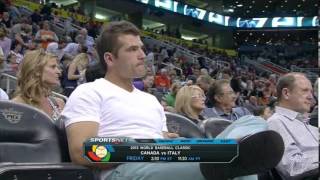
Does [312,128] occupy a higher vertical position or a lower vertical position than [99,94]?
lower

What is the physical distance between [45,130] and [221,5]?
2849 centimetres

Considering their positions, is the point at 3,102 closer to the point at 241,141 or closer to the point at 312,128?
the point at 241,141

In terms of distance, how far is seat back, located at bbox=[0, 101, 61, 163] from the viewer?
1643 millimetres

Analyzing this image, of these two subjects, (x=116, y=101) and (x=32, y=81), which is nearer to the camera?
(x=116, y=101)

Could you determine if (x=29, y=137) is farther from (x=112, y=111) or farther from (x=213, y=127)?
(x=213, y=127)

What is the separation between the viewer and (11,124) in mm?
1646

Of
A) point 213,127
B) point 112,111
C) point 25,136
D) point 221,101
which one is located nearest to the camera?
point 25,136

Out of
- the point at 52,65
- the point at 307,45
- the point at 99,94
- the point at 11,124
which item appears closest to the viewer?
the point at 11,124

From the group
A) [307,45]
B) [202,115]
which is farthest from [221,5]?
[202,115]

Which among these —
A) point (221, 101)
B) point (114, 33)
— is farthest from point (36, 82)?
point (221, 101)

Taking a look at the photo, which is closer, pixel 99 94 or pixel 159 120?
pixel 99 94

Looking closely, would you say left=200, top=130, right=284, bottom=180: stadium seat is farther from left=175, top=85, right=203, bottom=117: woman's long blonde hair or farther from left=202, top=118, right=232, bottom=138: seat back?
left=175, top=85, right=203, bottom=117: woman's long blonde hair

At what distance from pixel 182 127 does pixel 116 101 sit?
644mm

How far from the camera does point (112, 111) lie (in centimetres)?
181
